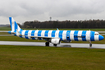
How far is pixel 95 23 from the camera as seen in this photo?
121312mm

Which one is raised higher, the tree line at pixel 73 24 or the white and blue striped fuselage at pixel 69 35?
the tree line at pixel 73 24

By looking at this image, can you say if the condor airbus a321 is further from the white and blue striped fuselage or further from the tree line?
the tree line

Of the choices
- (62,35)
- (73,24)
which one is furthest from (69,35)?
(73,24)

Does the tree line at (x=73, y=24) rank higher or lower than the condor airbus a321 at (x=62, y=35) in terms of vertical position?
higher

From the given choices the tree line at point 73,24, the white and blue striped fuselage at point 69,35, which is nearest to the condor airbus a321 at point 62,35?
the white and blue striped fuselage at point 69,35

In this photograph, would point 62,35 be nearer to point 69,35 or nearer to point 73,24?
point 69,35

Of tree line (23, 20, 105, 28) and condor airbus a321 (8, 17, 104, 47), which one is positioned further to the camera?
tree line (23, 20, 105, 28)

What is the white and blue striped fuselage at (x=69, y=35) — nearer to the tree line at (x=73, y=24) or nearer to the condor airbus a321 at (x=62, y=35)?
the condor airbus a321 at (x=62, y=35)

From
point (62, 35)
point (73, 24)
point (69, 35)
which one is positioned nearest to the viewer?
point (69, 35)

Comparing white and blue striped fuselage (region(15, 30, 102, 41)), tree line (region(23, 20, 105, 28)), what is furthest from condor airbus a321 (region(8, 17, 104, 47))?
tree line (region(23, 20, 105, 28))

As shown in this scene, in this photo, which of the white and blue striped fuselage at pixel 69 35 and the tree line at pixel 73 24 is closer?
the white and blue striped fuselage at pixel 69 35

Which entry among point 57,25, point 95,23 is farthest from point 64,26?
point 95,23

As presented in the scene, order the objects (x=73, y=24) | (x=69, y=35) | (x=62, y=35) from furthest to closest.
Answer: (x=73, y=24), (x=62, y=35), (x=69, y=35)

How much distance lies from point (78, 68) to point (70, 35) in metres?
16.9
